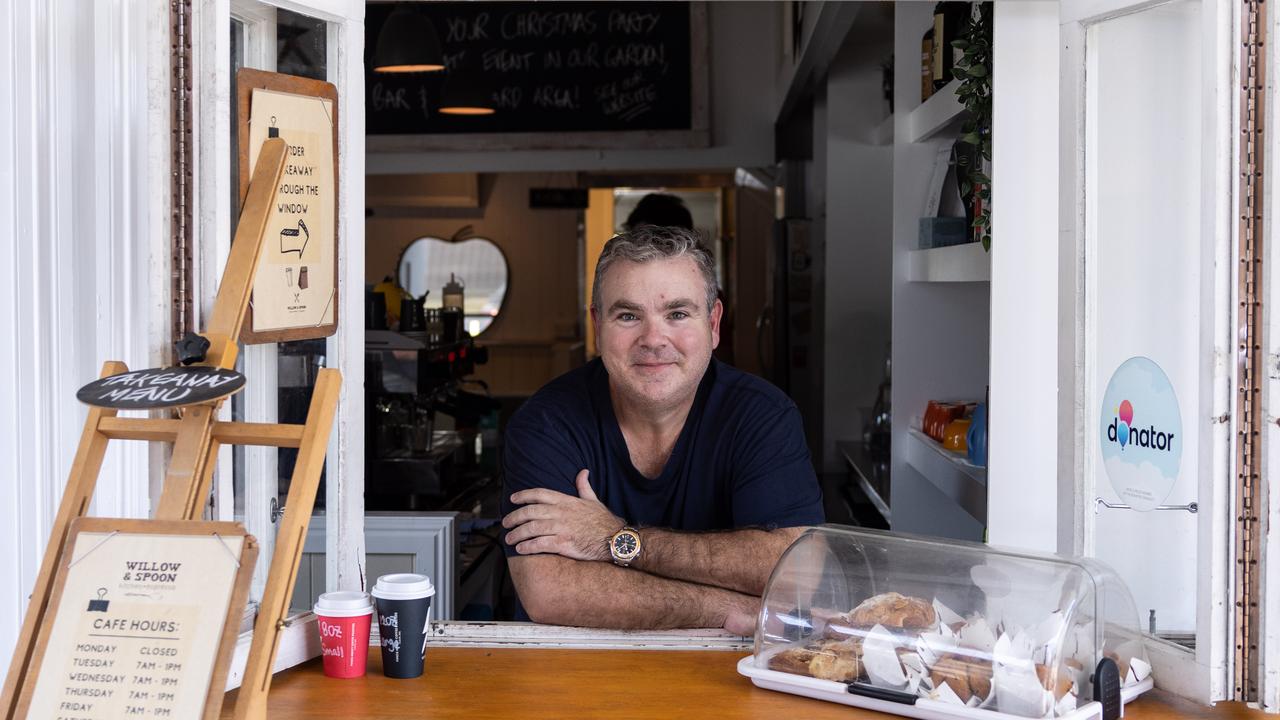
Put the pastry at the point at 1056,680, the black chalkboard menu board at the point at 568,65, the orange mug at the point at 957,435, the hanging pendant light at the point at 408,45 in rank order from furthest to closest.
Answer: the black chalkboard menu board at the point at 568,65
the hanging pendant light at the point at 408,45
the orange mug at the point at 957,435
the pastry at the point at 1056,680

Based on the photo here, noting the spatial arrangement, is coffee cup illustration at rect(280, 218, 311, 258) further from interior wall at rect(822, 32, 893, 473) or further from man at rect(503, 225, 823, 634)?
interior wall at rect(822, 32, 893, 473)

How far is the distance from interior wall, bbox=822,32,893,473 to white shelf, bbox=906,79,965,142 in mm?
1470

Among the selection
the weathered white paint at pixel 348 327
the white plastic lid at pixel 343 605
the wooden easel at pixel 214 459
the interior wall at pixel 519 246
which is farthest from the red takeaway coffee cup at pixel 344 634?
the interior wall at pixel 519 246

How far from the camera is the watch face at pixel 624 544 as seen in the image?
220 centimetres

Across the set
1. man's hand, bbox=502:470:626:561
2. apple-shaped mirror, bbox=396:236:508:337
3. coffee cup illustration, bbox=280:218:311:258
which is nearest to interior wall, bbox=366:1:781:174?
apple-shaped mirror, bbox=396:236:508:337

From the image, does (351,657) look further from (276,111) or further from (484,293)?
(484,293)

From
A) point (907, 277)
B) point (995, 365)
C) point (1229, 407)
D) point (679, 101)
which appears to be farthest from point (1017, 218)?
point (679, 101)

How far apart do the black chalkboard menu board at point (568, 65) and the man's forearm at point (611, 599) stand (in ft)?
15.7

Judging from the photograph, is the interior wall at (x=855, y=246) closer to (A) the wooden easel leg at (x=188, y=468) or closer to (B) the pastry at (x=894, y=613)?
(B) the pastry at (x=894, y=613)

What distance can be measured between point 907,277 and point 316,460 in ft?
8.90

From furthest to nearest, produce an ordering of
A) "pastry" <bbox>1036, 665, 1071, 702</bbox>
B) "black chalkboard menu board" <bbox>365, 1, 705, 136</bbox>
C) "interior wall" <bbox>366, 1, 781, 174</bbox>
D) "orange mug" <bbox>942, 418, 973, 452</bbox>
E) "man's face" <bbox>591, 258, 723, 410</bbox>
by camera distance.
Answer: "interior wall" <bbox>366, 1, 781, 174</bbox> < "black chalkboard menu board" <bbox>365, 1, 705, 136</bbox> < "orange mug" <bbox>942, 418, 973, 452</bbox> < "man's face" <bbox>591, 258, 723, 410</bbox> < "pastry" <bbox>1036, 665, 1071, 702</bbox>

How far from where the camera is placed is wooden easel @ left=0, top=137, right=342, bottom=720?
1301mm

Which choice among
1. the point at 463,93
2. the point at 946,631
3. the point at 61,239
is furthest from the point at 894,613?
the point at 463,93

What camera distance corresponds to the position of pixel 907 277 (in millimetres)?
3738
